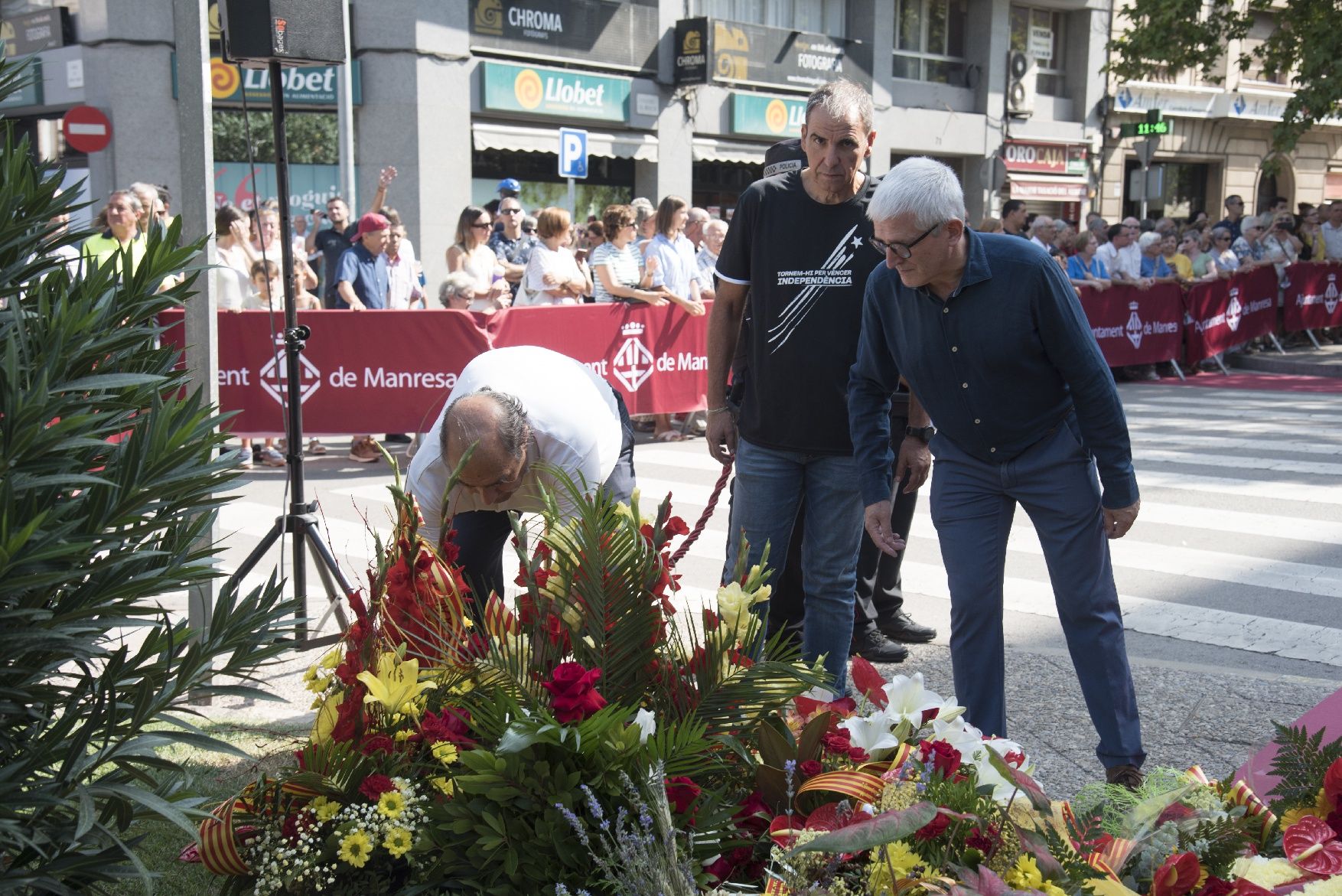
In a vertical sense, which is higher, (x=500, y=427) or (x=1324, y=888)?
(x=500, y=427)

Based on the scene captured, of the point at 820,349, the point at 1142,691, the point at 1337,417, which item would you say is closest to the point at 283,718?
the point at 820,349

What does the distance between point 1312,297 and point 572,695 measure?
21046mm

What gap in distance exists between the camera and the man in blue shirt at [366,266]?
423 inches

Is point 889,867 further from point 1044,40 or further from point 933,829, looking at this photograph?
point 1044,40

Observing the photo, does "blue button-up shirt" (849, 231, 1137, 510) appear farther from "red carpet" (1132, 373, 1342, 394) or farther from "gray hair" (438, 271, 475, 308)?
"red carpet" (1132, 373, 1342, 394)

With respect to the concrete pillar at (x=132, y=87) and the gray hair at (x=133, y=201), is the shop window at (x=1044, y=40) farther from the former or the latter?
the gray hair at (x=133, y=201)

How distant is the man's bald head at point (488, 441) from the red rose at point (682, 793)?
59.1 inches

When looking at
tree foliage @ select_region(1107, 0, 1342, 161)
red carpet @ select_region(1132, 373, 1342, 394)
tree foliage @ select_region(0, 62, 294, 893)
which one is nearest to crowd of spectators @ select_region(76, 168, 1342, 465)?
red carpet @ select_region(1132, 373, 1342, 394)

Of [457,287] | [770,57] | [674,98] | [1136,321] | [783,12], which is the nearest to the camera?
[457,287]

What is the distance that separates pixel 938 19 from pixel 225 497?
101 feet

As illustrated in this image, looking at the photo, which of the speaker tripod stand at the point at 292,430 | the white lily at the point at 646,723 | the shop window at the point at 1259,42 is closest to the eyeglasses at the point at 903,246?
the white lily at the point at 646,723

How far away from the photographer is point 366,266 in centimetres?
1084

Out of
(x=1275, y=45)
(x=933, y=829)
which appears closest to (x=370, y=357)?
(x=933, y=829)

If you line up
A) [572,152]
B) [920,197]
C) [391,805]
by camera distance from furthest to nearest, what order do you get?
[572,152]
[920,197]
[391,805]
